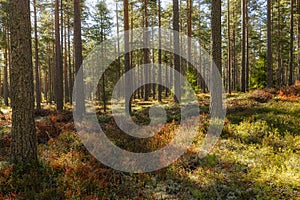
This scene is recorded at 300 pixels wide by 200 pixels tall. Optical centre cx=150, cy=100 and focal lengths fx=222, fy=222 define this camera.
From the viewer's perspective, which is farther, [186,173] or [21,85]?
[186,173]

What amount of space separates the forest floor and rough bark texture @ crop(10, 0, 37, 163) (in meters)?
0.59

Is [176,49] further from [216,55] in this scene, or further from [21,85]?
[21,85]

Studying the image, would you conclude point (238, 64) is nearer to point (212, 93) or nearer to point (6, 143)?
point (212, 93)

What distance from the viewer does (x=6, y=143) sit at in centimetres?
932

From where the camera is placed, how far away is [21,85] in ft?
20.5

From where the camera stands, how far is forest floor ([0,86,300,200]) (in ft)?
17.6

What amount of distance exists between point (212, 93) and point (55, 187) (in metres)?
7.61

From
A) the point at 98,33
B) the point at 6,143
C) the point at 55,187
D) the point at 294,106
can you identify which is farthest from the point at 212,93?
the point at 98,33

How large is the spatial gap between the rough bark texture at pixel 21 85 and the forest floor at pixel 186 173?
0.59m

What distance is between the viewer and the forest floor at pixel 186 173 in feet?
17.6

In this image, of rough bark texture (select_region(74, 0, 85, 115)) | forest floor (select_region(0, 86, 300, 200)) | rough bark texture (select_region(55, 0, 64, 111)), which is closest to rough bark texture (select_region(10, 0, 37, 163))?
forest floor (select_region(0, 86, 300, 200))

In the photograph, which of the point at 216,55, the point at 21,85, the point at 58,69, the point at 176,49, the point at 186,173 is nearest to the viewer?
the point at 21,85

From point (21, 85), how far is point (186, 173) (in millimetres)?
5318

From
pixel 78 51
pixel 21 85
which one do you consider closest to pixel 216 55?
pixel 21 85
